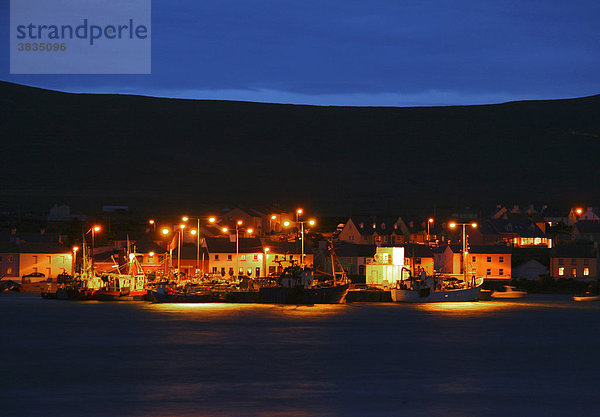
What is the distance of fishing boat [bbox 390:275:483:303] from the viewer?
268 ft

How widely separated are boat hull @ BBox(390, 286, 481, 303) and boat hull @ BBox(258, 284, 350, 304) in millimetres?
4815

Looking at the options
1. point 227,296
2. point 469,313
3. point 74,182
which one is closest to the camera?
point 469,313

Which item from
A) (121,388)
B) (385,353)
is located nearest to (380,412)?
(121,388)

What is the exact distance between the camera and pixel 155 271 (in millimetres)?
98875

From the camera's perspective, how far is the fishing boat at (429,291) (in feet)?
268

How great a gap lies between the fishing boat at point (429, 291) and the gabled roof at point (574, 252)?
15.1m

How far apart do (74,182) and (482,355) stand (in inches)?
5571

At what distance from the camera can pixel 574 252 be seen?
314 ft

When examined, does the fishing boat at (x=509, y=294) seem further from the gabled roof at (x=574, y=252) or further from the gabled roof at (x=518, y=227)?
the gabled roof at (x=518, y=227)

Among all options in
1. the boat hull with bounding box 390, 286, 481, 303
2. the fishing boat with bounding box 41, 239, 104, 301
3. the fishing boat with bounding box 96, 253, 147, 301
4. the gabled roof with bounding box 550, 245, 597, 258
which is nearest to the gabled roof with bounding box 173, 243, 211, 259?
the fishing boat with bounding box 96, 253, 147, 301

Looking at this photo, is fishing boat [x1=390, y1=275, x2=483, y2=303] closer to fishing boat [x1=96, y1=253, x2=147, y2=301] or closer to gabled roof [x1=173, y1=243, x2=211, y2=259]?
fishing boat [x1=96, y1=253, x2=147, y2=301]

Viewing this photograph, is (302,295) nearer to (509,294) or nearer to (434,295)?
(434,295)

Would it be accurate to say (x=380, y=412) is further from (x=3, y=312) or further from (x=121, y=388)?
(x=3, y=312)

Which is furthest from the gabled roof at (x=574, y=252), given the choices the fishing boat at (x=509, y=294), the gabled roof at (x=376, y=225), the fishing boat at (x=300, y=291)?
the fishing boat at (x=300, y=291)
